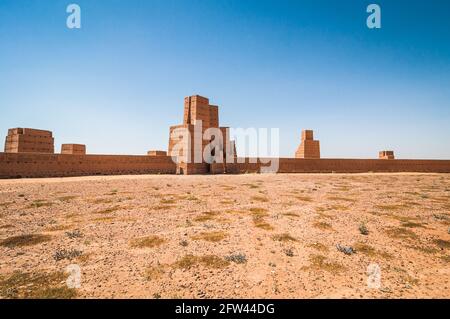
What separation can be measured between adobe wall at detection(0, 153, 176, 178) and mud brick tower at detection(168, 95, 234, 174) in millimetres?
1484

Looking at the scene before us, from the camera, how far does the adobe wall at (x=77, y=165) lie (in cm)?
1602

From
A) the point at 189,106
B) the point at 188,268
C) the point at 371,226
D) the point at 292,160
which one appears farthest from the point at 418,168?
the point at 188,268

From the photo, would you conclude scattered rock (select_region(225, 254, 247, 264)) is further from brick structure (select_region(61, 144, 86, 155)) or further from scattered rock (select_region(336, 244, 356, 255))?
brick structure (select_region(61, 144, 86, 155))

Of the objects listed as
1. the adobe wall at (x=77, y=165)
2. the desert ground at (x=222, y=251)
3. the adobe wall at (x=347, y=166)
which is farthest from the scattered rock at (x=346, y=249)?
the adobe wall at (x=347, y=166)

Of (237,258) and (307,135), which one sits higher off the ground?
(307,135)

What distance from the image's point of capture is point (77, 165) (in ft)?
60.8

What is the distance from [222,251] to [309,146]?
89.2 ft

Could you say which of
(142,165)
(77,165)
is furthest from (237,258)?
(142,165)

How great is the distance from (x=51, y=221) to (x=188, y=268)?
4561 mm

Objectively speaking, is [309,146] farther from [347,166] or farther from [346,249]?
[346,249]

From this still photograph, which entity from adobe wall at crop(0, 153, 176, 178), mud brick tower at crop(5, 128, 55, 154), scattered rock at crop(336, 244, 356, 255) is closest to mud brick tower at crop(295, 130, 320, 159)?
adobe wall at crop(0, 153, 176, 178)

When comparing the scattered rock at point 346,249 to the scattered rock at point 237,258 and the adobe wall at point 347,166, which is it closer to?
the scattered rock at point 237,258

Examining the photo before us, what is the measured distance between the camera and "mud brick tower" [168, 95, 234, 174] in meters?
22.5

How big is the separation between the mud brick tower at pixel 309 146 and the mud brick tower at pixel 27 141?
2802 centimetres
